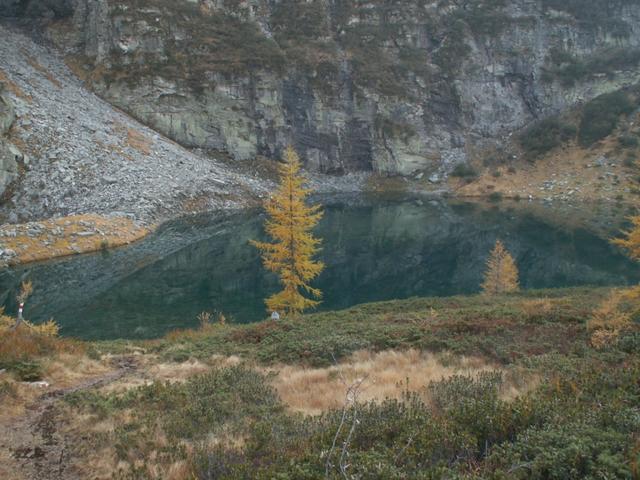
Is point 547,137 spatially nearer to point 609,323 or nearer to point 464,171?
point 464,171

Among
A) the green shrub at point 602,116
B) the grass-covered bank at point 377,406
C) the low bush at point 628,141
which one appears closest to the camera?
the grass-covered bank at point 377,406

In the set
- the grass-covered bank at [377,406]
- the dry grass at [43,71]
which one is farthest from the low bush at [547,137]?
the grass-covered bank at [377,406]

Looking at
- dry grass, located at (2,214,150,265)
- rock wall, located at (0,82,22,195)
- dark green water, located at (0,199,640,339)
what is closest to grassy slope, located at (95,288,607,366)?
dark green water, located at (0,199,640,339)

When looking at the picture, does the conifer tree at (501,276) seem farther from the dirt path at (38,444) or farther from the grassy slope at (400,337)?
the dirt path at (38,444)

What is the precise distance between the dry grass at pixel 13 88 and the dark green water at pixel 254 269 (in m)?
23.7

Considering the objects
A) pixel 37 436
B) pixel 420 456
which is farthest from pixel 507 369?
pixel 37 436

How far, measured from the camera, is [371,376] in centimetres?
1032

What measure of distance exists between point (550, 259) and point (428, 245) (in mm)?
11437

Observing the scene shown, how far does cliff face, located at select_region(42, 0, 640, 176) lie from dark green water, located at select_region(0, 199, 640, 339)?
104ft

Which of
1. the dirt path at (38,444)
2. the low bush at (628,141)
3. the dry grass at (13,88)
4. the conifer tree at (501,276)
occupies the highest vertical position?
the dry grass at (13,88)

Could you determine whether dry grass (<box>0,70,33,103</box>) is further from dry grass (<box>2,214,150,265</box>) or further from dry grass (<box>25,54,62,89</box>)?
dry grass (<box>2,214,150,265</box>)

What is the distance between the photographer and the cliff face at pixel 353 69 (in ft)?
255

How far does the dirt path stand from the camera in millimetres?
6430

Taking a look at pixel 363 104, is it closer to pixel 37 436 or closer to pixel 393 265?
pixel 393 265
